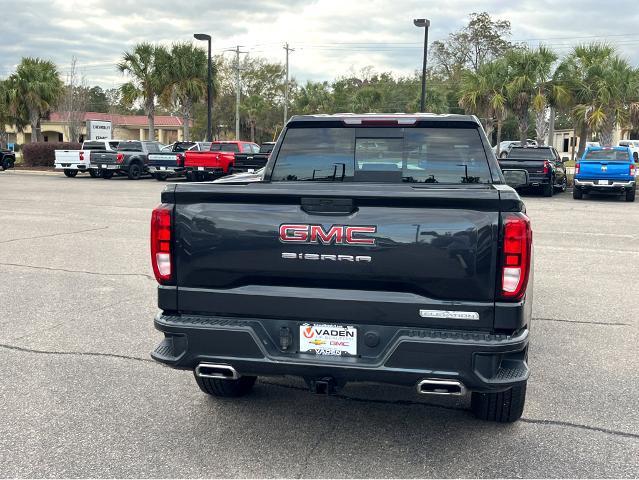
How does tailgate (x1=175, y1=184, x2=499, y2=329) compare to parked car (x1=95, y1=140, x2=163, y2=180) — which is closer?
tailgate (x1=175, y1=184, x2=499, y2=329)

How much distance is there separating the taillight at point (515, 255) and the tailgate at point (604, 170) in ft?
61.9

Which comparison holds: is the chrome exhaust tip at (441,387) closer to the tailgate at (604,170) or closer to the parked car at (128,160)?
the tailgate at (604,170)

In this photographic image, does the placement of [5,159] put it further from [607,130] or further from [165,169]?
[607,130]

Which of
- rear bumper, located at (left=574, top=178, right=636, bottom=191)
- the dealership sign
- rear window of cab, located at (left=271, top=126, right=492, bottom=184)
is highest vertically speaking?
the dealership sign

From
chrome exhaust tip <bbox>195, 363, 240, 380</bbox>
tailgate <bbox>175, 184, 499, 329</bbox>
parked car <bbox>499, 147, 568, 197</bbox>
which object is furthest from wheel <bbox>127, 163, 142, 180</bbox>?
chrome exhaust tip <bbox>195, 363, 240, 380</bbox>

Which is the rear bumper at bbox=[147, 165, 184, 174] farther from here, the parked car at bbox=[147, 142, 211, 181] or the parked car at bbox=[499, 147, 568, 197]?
the parked car at bbox=[499, 147, 568, 197]

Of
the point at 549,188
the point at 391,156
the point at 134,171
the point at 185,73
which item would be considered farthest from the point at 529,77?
the point at 391,156

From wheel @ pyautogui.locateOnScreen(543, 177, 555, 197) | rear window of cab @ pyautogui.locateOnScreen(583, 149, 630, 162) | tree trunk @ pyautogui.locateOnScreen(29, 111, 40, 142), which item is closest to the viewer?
wheel @ pyautogui.locateOnScreen(543, 177, 555, 197)

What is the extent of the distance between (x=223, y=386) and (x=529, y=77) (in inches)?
1016

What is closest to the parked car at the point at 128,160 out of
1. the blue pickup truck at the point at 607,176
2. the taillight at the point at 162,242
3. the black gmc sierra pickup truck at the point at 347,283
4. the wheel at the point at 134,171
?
the wheel at the point at 134,171

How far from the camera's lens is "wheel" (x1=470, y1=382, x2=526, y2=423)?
3783mm

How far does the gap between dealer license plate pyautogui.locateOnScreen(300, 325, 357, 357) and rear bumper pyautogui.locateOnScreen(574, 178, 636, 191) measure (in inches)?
754

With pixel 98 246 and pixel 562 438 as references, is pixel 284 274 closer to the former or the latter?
pixel 562 438

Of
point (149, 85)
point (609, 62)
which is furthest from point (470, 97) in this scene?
point (149, 85)
